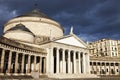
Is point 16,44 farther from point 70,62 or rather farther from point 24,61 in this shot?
point 70,62

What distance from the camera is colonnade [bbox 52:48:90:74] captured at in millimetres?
53781

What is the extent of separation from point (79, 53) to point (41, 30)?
16030mm

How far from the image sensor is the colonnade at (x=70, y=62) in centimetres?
5378

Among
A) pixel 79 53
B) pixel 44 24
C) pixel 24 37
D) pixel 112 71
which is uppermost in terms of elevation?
pixel 44 24

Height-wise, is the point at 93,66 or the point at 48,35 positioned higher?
the point at 48,35

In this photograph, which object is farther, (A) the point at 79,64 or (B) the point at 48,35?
(B) the point at 48,35

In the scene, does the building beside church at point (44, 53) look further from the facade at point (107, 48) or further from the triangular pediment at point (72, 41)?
the facade at point (107, 48)

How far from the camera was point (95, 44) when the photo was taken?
10331cm

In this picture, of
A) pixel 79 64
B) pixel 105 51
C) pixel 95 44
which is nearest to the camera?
pixel 79 64

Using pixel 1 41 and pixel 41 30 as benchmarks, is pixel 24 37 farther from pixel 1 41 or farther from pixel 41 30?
pixel 1 41

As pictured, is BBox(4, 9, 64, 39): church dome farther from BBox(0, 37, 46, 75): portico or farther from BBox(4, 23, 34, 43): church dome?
BBox(0, 37, 46, 75): portico

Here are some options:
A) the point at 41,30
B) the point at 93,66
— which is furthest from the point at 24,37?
the point at 93,66

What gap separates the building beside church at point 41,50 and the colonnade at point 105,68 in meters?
12.2

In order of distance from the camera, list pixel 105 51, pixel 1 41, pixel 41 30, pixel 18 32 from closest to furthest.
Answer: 1. pixel 1 41
2. pixel 18 32
3. pixel 41 30
4. pixel 105 51
